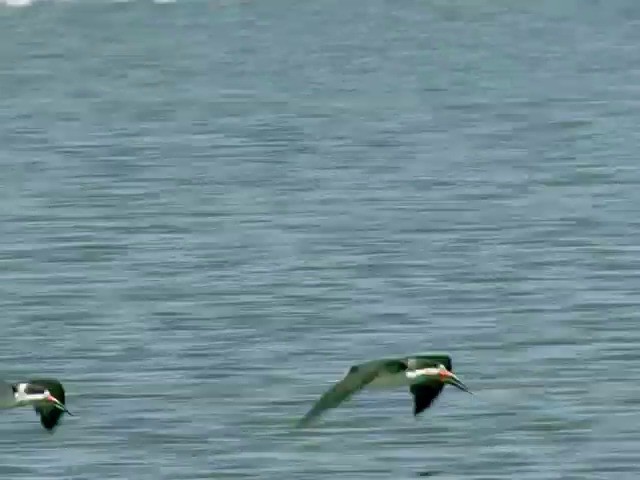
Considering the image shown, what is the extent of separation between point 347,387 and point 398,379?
0.85 ft

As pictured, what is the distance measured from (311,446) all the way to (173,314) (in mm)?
4750

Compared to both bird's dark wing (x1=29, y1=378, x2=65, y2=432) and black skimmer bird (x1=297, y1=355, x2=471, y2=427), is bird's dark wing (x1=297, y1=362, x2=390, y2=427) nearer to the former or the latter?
black skimmer bird (x1=297, y1=355, x2=471, y2=427)

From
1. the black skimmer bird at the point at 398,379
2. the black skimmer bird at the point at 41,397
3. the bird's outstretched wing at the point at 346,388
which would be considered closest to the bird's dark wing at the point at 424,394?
the black skimmer bird at the point at 398,379

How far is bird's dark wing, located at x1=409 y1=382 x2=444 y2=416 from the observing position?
12.5m

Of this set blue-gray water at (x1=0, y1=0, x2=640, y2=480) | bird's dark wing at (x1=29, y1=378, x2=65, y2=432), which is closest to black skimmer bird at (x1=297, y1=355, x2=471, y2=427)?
blue-gray water at (x1=0, y1=0, x2=640, y2=480)

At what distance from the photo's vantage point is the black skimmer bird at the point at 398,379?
11.9 m

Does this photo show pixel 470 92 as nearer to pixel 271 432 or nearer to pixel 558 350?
pixel 558 350

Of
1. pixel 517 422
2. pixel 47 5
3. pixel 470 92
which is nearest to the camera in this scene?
pixel 517 422

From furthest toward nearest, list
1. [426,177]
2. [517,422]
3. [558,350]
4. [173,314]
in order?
[426,177]
[173,314]
[558,350]
[517,422]

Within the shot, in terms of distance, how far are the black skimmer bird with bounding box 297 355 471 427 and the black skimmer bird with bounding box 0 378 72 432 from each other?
121 centimetres

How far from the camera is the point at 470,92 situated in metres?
39.5

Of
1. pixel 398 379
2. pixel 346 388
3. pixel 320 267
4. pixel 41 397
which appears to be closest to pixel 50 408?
pixel 41 397

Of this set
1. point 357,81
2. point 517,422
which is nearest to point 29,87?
point 357,81

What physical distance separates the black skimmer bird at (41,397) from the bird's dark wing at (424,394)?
1680 mm
